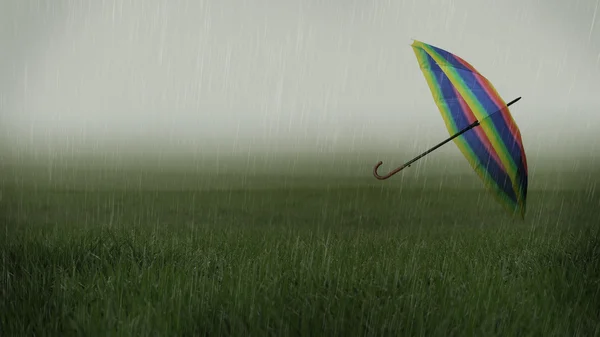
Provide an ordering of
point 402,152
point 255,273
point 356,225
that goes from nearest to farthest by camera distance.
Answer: point 255,273, point 356,225, point 402,152

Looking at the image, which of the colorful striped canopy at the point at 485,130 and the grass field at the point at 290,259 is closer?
the grass field at the point at 290,259

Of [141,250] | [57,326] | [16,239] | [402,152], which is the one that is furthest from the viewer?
[402,152]

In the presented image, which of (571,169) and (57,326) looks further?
(571,169)

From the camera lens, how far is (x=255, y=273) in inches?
114

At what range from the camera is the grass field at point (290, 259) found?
2643 millimetres

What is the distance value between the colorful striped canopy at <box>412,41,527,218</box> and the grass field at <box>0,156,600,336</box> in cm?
46

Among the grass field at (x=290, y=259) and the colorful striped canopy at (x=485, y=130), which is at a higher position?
the colorful striped canopy at (x=485, y=130)

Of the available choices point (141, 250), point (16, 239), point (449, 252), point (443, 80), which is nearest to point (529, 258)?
point (449, 252)

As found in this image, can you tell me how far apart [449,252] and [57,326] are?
228cm

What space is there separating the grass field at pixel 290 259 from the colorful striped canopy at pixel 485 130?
465 mm

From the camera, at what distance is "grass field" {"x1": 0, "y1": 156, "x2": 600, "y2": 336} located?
264cm

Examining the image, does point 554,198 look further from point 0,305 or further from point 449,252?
point 0,305

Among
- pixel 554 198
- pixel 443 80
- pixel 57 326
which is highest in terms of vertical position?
pixel 443 80

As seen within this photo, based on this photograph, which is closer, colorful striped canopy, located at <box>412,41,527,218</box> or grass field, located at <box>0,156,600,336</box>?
grass field, located at <box>0,156,600,336</box>
